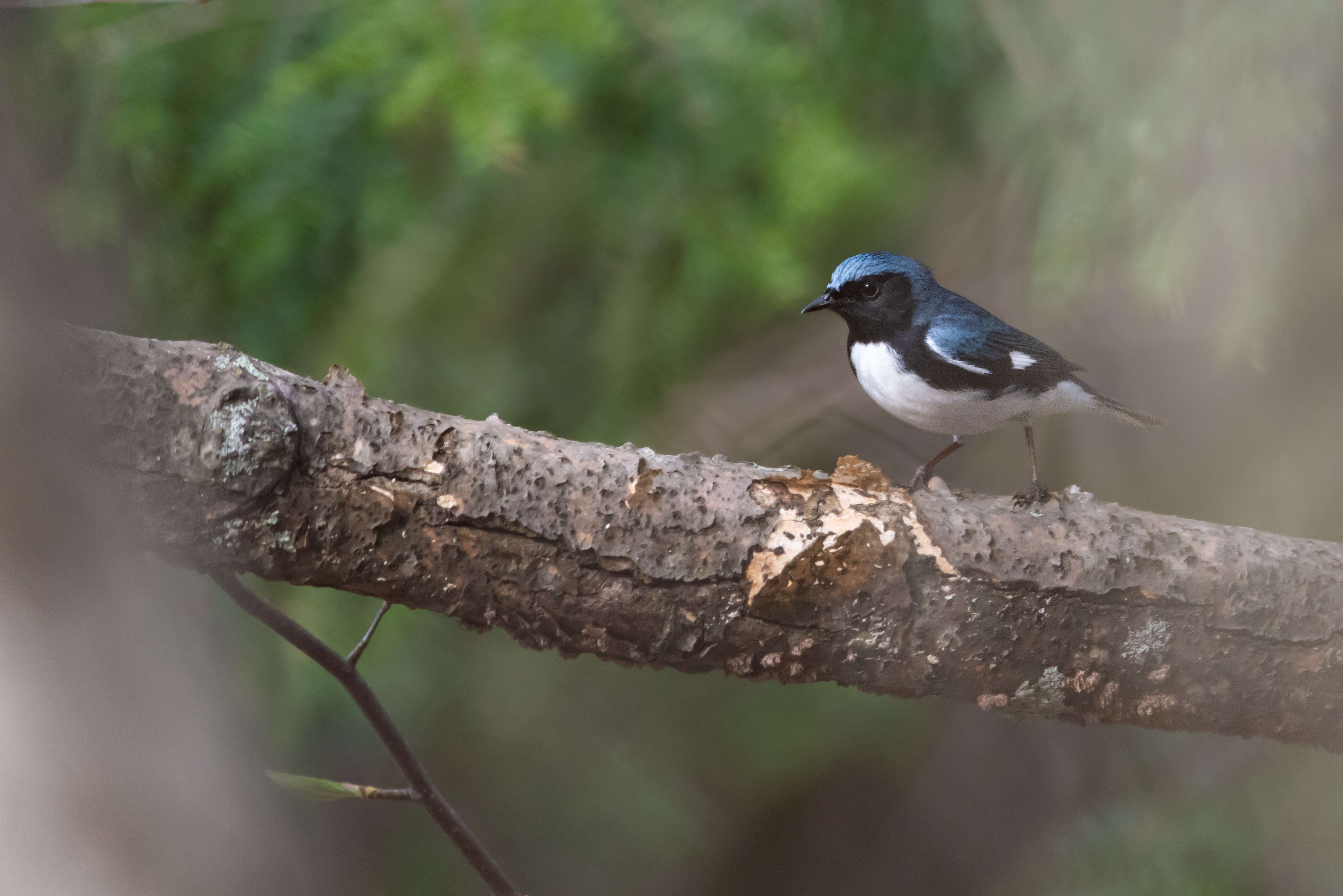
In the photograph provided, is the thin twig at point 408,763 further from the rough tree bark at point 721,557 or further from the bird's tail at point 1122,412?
the bird's tail at point 1122,412

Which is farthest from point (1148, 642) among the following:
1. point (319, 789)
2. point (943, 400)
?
point (319, 789)

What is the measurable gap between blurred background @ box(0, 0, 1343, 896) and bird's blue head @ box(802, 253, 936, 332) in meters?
0.10

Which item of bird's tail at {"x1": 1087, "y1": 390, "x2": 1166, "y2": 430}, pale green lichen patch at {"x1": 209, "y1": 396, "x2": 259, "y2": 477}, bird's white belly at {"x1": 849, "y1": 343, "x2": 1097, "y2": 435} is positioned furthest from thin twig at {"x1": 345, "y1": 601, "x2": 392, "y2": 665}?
bird's tail at {"x1": 1087, "y1": 390, "x2": 1166, "y2": 430}

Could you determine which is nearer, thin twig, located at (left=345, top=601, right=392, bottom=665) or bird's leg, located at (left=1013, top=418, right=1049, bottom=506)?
thin twig, located at (left=345, top=601, right=392, bottom=665)

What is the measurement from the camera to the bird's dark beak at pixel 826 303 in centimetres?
217

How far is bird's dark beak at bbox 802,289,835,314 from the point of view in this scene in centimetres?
217

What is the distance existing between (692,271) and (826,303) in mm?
338

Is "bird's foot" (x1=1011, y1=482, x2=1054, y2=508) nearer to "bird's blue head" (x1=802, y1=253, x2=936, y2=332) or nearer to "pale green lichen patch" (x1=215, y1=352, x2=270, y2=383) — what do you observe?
"bird's blue head" (x1=802, y1=253, x2=936, y2=332)

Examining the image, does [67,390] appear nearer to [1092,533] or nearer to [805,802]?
[1092,533]

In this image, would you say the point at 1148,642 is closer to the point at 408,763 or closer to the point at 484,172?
the point at 408,763

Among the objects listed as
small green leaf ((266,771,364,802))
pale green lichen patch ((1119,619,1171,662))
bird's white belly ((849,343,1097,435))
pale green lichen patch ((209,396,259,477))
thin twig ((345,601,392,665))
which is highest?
bird's white belly ((849,343,1097,435))

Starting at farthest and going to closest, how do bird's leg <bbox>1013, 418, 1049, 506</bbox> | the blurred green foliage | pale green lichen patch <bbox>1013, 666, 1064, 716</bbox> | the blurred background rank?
the blurred green foliage < the blurred background < bird's leg <bbox>1013, 418, 1049, 506</bbox> < pale green lichen patch <bbox>1013, 666, 1064, 716</bbox>

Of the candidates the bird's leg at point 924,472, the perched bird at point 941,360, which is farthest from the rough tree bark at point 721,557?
the perched bird at point 941,360

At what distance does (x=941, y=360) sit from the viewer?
2.07 m
